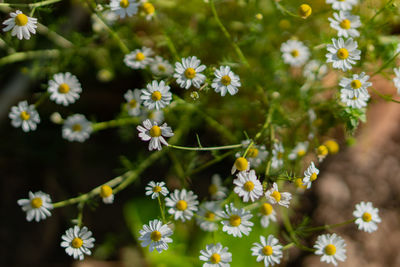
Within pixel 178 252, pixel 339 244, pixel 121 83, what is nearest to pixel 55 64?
pixel 121 83

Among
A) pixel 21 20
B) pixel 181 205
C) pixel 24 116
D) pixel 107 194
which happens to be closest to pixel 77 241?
pixel 107 194

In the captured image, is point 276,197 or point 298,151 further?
point 298,151

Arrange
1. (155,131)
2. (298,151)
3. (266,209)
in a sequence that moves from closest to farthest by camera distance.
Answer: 1. (155,131)
2. (266,209)
3. (298,151)

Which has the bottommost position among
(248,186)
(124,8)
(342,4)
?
(248,186)

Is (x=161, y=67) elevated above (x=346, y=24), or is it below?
below

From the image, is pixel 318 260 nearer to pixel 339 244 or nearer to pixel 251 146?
pixel 339 244

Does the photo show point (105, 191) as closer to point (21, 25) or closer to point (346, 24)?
point (21, 25)

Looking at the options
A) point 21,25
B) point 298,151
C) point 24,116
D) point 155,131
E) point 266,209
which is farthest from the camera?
point 298,151
